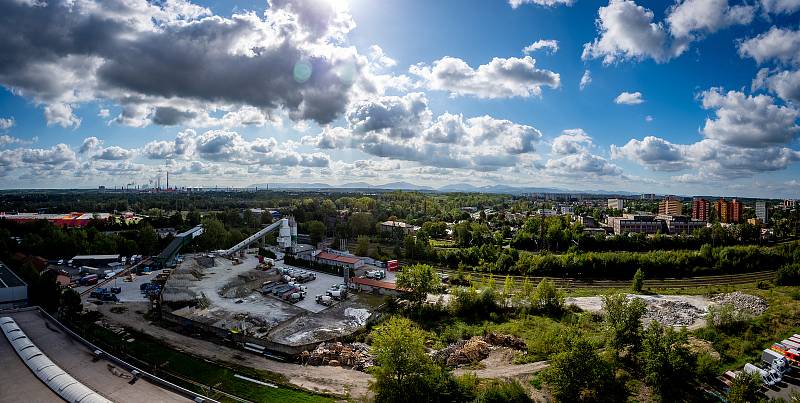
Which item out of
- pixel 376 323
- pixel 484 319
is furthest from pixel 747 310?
pixel 376 323

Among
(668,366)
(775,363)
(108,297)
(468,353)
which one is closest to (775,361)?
(775,363)

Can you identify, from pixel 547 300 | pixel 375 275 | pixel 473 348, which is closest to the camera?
pixel 473 348

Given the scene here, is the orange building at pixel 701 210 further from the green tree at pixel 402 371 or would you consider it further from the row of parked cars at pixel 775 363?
the green tree at pixel 402 371

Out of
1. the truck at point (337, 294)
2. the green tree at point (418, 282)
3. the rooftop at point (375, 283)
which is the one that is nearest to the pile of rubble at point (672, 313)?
the green tree at point (418, 282)

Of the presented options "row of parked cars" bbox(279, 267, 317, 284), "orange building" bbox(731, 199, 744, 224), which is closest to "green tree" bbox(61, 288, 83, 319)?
"row of parked cars" bbox(279, 267, 317, 284)

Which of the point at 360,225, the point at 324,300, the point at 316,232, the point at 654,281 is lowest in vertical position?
the point at 654,281

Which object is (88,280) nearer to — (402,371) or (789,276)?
(402,371)
